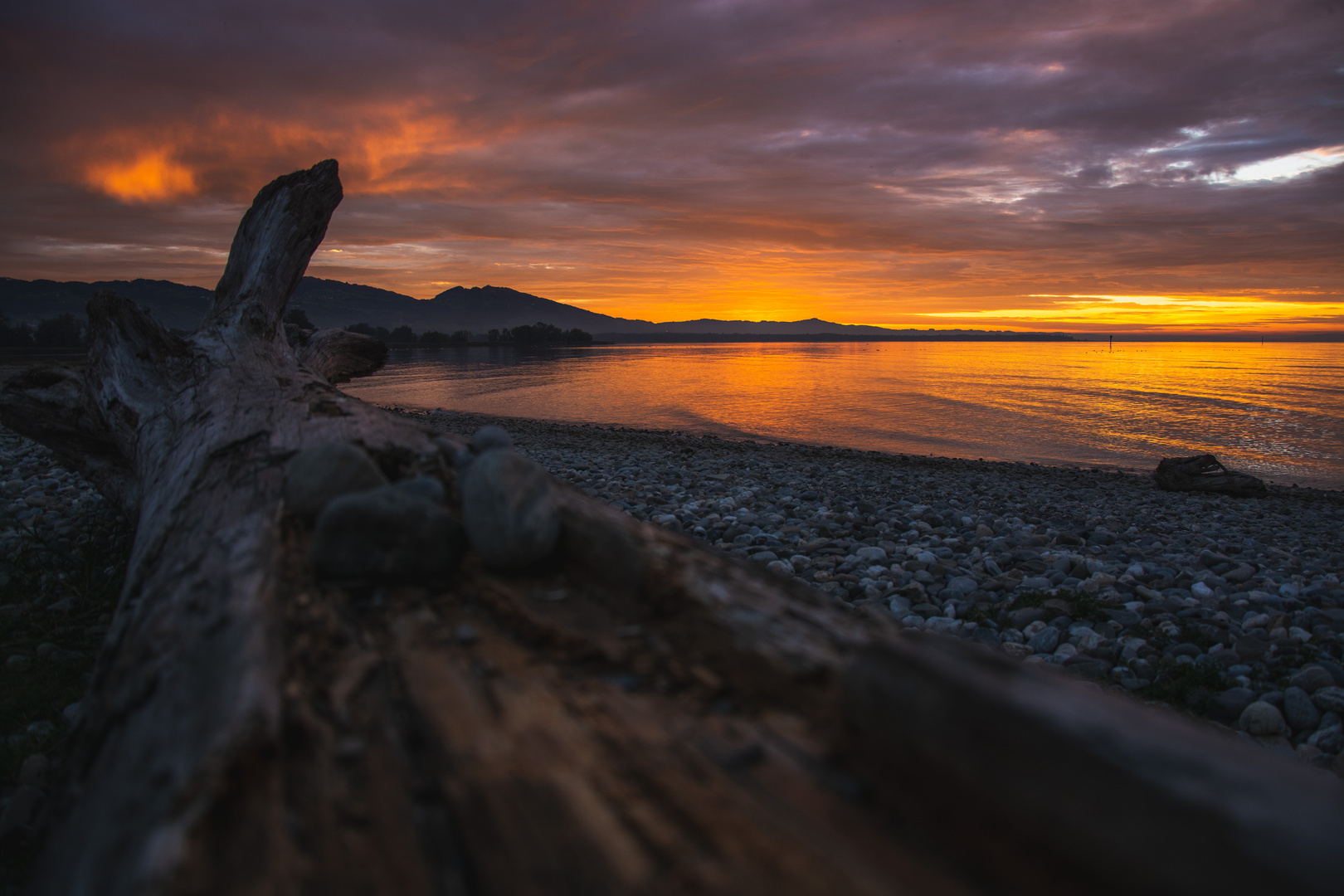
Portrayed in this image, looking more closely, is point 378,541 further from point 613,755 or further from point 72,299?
point 72,299

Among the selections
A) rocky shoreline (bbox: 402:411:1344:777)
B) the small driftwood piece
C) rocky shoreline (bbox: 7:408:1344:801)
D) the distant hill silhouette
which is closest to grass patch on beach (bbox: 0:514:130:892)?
rocky shoreline (bbox: 7:408:1344:801)

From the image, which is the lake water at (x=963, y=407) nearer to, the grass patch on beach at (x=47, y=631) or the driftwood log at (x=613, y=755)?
the grass patch on beach at (x=47, y=631)

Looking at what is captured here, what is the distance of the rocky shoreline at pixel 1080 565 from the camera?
3.71 metres

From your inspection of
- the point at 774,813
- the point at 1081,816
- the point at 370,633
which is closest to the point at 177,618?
the point at 370,633

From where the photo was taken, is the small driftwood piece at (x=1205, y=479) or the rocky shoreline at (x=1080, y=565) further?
the small driftwood piece at (x=1205, y=479)

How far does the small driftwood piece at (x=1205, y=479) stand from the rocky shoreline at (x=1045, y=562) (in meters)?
0.31

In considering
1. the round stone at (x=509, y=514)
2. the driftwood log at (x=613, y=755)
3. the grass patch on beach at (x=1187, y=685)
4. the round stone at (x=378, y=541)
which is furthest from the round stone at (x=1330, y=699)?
the round stone at (x=378, y=541)

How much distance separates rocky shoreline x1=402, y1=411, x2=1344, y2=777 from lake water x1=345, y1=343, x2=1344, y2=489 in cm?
636

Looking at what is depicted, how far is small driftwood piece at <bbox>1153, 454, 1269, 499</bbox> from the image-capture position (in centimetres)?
1145

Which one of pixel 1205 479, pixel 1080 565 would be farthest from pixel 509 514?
pixel 1205 479

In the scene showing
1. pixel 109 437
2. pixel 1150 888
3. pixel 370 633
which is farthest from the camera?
pixel 109 437

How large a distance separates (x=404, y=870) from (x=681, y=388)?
3360cm

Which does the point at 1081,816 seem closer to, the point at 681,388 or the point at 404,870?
the point at 404,870

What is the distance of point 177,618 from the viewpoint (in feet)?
6.31
